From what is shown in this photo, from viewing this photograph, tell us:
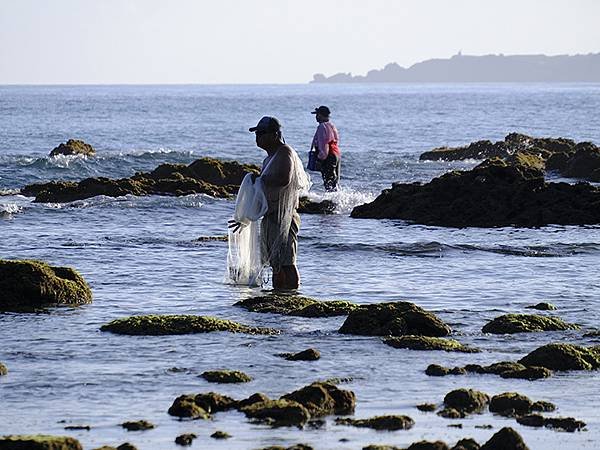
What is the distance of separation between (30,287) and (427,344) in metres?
4.22

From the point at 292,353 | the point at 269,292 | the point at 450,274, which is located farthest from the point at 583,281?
the point at 292,353

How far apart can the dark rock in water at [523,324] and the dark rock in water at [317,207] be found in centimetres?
1290

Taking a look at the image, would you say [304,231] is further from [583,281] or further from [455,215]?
[583,281]

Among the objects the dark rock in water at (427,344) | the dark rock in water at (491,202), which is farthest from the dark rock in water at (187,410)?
the dark rock in water at (491,202)

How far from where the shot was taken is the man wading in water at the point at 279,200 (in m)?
13.4

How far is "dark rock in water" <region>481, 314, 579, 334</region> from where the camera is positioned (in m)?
11.5

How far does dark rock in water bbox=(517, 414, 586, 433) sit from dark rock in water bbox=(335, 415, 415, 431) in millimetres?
731

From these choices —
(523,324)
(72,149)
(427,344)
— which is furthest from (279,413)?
(72,149)

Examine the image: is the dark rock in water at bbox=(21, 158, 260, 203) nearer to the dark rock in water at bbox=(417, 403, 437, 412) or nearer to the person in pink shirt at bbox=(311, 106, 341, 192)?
the person in pink shirt at bbox=(311, 106, 341, 192)

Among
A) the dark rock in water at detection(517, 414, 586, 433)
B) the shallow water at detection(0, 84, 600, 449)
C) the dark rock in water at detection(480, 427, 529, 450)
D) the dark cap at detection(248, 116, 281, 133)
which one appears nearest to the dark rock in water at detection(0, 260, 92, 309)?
the shallow water at detection(0, 84, 600, 449)

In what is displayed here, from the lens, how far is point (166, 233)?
826 inches

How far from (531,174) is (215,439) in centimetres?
1680

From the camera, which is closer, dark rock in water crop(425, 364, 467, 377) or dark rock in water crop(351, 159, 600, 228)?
dark rock in water crop(425, 364, 467, 377)

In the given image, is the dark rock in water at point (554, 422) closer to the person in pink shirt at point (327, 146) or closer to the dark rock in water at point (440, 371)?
the dark rock in water at point (440, 371)
